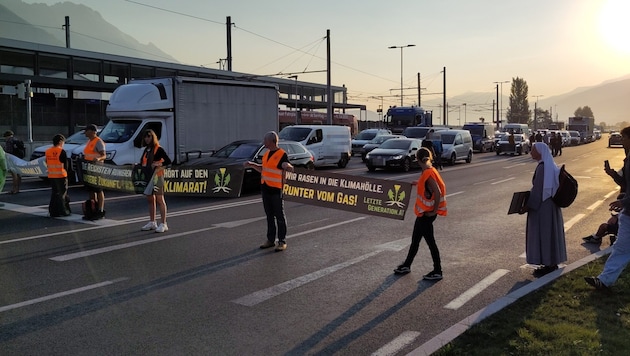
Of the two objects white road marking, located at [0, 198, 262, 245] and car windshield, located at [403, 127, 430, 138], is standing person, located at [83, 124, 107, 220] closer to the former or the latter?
white road marking, located at [0, 198, 262, 245]

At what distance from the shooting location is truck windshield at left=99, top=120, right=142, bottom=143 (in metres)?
16.4

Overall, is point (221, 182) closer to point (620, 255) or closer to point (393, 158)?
point (620, 255)

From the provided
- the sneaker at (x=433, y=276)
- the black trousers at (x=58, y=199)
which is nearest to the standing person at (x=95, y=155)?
the black trousers at (x=58, y=199)

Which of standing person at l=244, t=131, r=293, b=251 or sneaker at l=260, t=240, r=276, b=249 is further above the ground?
standing person at l=244, t=131, r=293, b=251

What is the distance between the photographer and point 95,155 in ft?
37.6

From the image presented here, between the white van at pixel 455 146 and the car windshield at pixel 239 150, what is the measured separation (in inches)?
601

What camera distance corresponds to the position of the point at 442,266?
7469 mm

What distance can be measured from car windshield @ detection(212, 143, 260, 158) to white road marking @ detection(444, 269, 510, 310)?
9.29 meters

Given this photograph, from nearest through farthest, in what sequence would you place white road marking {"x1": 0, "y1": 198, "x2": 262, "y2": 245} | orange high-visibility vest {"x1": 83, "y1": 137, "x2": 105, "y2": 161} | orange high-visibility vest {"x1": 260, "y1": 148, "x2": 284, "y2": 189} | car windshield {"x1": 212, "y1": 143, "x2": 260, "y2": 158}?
orange high-visibility vest {"x1": 260, "y1": 148, "x2": 284, "y2": 189} < white road marking {"x1": 0, "y1": 198, "x2": 262, "y2": 245} < orange high-visibility vest {"x1": 83, "y1": 137, "x2": 105, "y2": 161} < car windshield {"x1": 212, "y1": 143, "x2": 260, "y2": 158}

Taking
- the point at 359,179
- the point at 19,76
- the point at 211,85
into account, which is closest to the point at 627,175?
the point at 359,179

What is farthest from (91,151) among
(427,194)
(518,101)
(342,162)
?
(518,101)

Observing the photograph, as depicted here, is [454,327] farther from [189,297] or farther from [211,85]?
[211,85]

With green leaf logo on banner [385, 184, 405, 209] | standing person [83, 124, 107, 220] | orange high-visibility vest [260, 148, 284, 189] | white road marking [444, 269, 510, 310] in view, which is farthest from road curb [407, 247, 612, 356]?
standing person [83, 124, 107, 220]

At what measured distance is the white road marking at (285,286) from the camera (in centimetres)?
587
